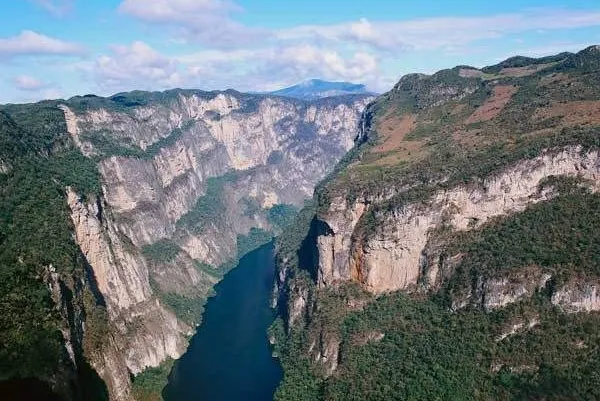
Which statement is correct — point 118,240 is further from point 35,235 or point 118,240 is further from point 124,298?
point 35,235

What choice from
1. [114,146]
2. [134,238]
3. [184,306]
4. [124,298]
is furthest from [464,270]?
[114,146]

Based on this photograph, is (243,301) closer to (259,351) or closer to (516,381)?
(259,351)

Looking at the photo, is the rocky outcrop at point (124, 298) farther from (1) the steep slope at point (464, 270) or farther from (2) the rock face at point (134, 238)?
(1) the steep slope at point (464, 270)

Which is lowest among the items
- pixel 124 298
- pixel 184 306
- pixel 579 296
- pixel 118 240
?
pixel 184 306

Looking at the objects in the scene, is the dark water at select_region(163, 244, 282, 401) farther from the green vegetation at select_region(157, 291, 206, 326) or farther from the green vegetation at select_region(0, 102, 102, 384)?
the green vegetation at select_region(0, 102, 102, 384)

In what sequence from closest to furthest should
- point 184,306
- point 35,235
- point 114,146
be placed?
point 35,235
point 184,306
point 114,146

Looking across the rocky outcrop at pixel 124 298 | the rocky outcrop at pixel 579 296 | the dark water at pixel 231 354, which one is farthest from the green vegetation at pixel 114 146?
the rocky outcrop at pixel 579 296

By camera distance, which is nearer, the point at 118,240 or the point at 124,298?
the point at 124,298

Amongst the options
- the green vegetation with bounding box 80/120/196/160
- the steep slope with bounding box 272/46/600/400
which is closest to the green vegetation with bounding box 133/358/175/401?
the steep slope with bounding box 272/46/600/400
